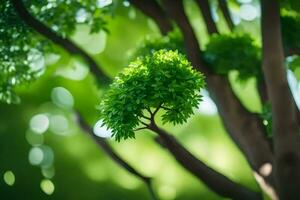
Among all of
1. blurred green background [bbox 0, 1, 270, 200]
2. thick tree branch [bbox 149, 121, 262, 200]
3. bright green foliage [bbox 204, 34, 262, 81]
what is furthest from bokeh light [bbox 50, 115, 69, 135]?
bright green foliage [bbox 204, 34, 262, 81]

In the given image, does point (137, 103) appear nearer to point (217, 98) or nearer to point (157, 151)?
point (217, 98)

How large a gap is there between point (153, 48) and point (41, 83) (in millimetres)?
2015

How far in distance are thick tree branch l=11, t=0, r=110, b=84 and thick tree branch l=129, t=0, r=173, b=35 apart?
615 mm

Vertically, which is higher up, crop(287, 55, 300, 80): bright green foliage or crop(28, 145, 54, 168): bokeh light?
crop(287, 55, 300, 80): bright green foliage

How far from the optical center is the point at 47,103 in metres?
5.26

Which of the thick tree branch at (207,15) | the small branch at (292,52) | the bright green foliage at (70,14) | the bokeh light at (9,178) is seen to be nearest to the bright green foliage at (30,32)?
the bright green foliage at (70,14)

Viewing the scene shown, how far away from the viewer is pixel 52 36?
3.49 meters

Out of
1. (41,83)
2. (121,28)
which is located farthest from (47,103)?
(121,28)

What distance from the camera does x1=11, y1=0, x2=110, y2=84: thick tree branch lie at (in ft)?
10.5

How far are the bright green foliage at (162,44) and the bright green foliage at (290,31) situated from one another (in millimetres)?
747

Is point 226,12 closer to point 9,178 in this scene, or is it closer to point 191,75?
point 191,75

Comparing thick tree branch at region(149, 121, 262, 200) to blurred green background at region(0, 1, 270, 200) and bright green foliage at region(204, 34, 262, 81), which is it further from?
blurred green background at region(0, 1, 270, 200)

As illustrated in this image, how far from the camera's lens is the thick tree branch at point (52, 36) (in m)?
3.21

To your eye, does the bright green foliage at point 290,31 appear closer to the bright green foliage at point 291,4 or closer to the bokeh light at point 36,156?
the bright green foliage at point 291,4
